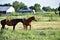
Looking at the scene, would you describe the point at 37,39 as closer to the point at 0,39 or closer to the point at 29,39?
the point at 29,39

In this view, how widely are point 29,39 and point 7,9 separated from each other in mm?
58509

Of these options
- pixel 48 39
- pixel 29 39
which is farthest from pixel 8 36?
pixel 48 39

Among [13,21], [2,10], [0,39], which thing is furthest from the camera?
[2,10]

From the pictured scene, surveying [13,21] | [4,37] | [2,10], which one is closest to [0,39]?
[4,37]

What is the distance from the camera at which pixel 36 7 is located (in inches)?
2990

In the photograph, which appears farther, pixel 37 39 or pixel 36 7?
pixel 36 7

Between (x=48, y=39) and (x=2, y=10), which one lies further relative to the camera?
(x=2, y=10)

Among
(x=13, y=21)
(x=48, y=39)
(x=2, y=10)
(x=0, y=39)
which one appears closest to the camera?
(x=0, y=39)

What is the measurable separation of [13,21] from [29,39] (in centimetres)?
565

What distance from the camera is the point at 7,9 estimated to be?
67.7 m

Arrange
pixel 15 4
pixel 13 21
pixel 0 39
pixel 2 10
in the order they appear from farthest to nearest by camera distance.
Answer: pixel 15 4 → pixel 2 10 → pixel 13 21 → pixel 0 39

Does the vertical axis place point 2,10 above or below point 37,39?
below

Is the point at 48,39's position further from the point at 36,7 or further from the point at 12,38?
the point at 36,7

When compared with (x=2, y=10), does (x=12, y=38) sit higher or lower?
higher
